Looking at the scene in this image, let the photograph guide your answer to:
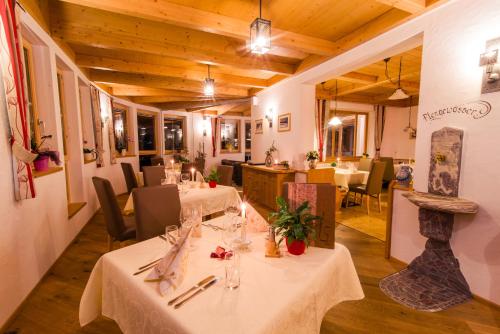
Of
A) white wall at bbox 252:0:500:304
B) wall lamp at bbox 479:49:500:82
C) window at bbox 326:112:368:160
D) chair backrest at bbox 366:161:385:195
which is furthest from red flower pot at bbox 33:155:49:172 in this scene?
window at bbox 326:112:368:160

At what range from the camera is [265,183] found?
15.1ft

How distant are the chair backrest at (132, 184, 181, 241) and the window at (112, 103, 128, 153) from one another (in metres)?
4.73

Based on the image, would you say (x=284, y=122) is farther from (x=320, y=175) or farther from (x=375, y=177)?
(x=375, y=177)

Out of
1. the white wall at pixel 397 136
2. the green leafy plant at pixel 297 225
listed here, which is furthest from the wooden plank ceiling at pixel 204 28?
the white wall at pixel 397 136

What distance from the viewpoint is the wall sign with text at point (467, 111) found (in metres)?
1.87

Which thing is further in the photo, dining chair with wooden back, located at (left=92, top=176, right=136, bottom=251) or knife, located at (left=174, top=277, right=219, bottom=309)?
dining chair with wooden back, located at (left=92, top=176, right=136, bottom=251)

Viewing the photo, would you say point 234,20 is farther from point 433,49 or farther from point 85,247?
point 85,247

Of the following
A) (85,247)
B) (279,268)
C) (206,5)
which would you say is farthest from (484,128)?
(85,247)

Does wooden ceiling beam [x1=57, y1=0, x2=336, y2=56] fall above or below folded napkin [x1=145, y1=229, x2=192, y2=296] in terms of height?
above

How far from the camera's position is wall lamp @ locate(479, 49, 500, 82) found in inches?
69.9

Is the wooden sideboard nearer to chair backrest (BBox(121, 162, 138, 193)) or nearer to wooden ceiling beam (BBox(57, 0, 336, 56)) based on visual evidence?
wooden ceiling beam (BBox(57, 0, 336, 56))

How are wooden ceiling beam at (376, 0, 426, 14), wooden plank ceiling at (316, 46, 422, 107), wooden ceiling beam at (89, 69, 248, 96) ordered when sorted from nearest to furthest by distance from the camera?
wooden ceiling beam at (376, 0, 426, 14), wooden plank ceiling at (316, 46, 422, 107), wooden ceiling beam at (89, 69, 248, 96)

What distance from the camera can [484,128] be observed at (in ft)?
6.16

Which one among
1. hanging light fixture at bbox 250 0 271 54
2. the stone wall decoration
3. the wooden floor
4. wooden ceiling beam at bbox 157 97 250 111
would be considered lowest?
the wooden floor
